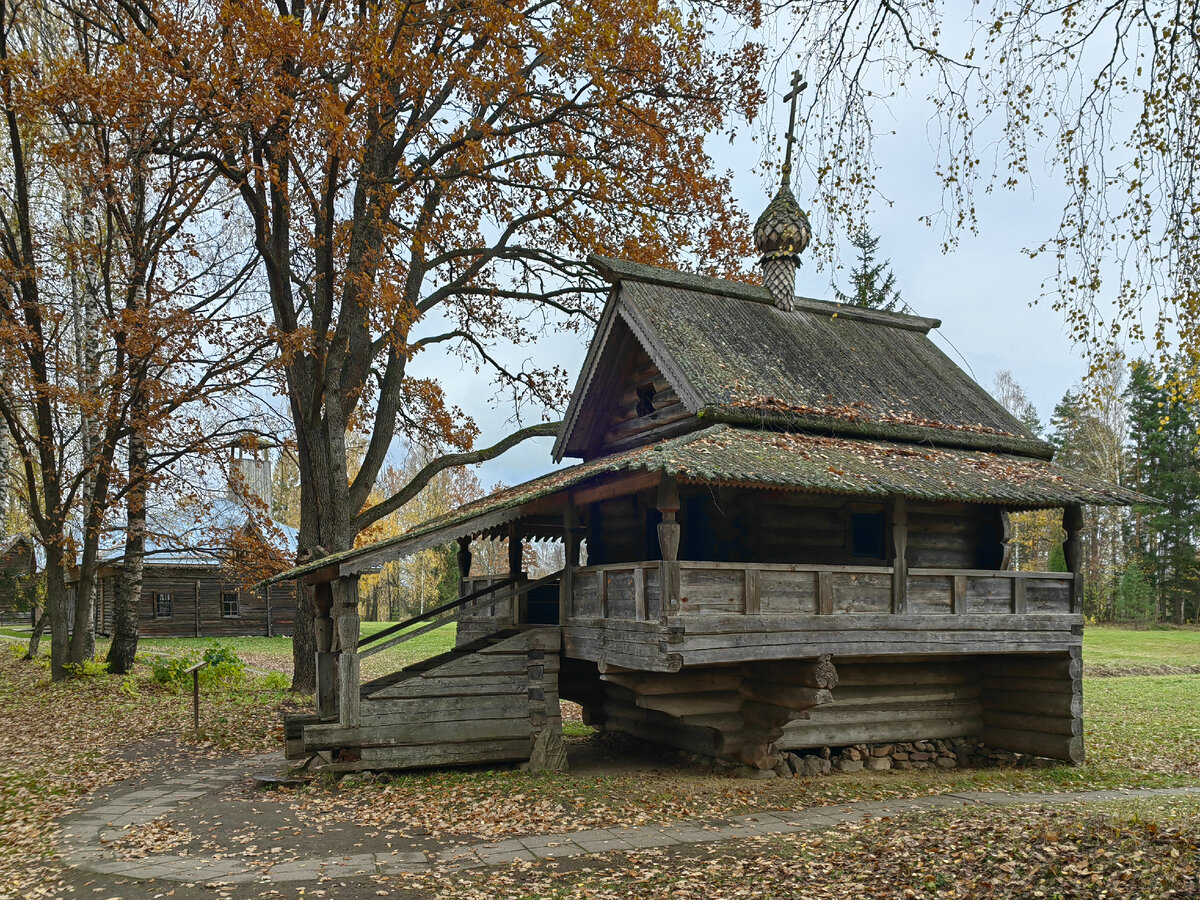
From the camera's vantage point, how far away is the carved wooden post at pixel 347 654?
12234 millimetres

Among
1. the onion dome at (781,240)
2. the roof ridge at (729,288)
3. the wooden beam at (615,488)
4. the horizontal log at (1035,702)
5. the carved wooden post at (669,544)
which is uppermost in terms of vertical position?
the onion dome at (781,240)

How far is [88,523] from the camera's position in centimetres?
2170

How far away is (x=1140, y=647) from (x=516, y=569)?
108 ft

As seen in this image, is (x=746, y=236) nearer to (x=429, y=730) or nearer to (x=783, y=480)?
(x=783, y=480)

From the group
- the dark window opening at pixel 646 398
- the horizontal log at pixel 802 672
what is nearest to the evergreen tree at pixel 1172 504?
the dark window opening at pixel 646 398

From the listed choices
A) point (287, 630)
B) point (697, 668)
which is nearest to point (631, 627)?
point (697, 668)

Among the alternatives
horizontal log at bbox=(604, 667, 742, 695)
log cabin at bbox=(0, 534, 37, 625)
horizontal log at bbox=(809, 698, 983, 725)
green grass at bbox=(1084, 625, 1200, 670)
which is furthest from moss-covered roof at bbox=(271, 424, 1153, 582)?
green grass at bbox=(1084, 625, 1200, 670)

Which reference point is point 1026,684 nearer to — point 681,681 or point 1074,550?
point 1074,550

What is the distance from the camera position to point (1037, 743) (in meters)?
14.9

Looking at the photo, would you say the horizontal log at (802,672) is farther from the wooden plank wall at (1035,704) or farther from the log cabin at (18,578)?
the log cabin at (18,578)

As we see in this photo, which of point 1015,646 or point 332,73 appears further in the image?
point 332,73

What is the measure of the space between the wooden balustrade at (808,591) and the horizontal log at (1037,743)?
84.4 inches

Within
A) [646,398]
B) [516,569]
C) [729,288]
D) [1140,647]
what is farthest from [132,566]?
[1140,647]

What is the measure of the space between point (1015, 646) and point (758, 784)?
491 cm
